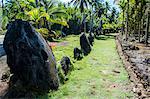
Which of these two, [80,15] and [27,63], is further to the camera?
[80,15]

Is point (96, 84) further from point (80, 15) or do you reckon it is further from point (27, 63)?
point (80, 15)

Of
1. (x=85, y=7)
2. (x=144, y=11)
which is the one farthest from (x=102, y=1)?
(x=144, y=11)

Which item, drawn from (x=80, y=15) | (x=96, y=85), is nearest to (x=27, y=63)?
(x=96, y=85)

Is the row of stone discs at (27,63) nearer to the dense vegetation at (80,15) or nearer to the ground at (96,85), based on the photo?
the ground at (96,85)

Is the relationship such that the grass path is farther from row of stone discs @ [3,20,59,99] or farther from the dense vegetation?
the dense vegetation

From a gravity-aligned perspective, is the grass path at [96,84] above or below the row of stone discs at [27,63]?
below

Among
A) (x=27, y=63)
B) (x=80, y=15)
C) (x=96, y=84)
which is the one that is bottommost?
(x=96, y=84)

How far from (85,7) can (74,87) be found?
44869 mm

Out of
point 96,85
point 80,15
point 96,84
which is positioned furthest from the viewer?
point 80,15

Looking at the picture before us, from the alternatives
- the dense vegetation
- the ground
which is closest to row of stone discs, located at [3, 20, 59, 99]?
the ground

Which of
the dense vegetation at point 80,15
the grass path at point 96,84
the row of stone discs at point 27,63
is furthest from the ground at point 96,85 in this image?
the dense vegetation at point 80,15

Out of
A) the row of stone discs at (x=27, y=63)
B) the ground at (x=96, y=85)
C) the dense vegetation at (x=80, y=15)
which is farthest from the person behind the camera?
the dense vegetation at (x=80, y=15)

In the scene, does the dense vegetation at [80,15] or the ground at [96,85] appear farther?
the dense vegetation at [80,15]

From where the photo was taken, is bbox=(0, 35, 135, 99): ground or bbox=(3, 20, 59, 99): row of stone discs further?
bbox=(3, 20, 59, 99): row of stone discs
